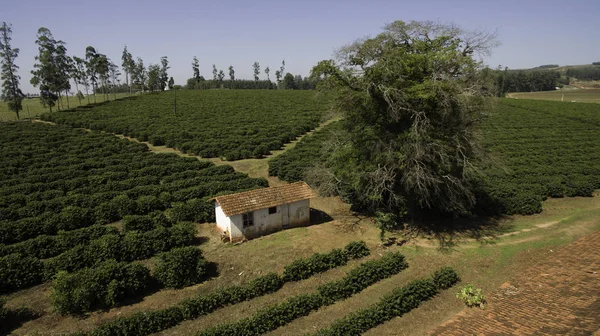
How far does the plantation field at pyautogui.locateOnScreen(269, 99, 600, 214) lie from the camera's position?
22.6 meters

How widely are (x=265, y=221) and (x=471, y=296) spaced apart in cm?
1041

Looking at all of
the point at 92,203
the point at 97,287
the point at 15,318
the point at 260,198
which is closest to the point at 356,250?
the point at 260,198

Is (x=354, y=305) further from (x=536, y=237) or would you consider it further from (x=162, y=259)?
(x=536, y=237)

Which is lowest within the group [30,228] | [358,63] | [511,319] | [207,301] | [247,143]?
[511,319]

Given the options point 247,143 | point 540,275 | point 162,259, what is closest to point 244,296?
point 162,259

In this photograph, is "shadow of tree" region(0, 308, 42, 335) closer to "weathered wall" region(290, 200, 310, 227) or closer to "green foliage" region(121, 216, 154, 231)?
"green foliage" region(121, 216, 154, 231)

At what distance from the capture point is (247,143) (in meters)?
37.9

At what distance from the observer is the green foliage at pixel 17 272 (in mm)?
13688

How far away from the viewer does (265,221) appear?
→ 18.7 meters

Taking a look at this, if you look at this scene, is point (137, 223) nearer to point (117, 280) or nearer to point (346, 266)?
point (117, 280)

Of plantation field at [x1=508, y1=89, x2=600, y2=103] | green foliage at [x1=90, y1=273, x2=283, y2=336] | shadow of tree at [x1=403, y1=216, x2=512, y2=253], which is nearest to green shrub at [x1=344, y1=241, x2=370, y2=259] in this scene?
shadow of tree at [x1=403, y1=216, x2=512, y2=253]

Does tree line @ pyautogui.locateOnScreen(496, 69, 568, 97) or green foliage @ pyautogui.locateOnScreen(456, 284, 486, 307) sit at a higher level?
tree line @ pyautogui.locateOnScreen(496, 69, 568, 97)

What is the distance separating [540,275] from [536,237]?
4754mm

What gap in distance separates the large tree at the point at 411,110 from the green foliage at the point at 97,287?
11150 mm
